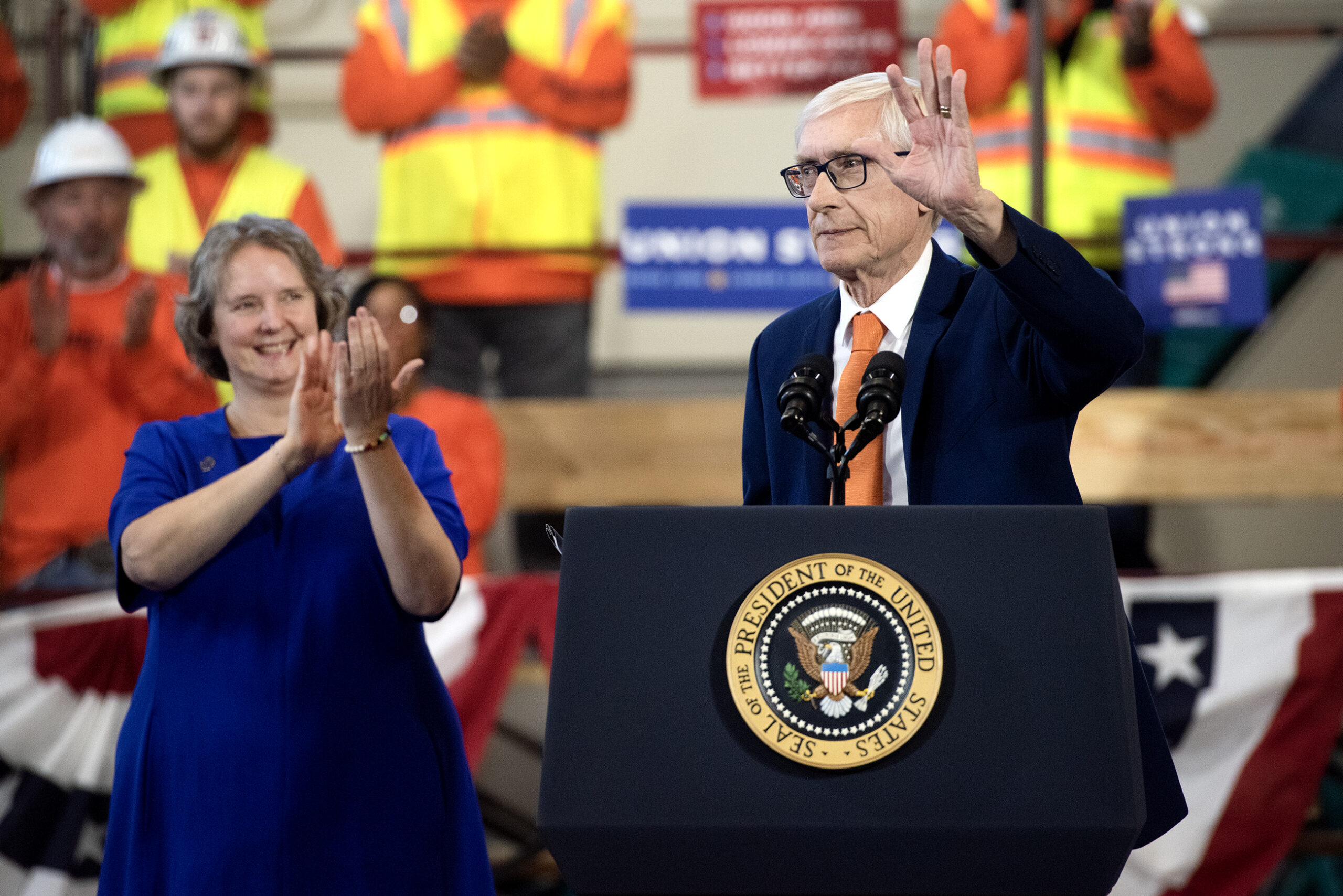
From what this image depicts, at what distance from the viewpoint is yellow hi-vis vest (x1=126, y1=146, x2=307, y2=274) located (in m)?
4.72

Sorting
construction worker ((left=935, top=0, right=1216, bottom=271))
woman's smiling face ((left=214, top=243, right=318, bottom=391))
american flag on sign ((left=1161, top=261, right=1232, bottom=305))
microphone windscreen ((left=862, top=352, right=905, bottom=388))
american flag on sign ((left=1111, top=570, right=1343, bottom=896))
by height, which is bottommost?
american flag on sign ((left=1111, top=570, right=1343, bottom=896))

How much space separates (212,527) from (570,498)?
104 inches

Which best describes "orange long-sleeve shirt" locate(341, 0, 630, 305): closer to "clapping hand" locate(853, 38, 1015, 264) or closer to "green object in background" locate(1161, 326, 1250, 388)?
"green object in background" locate(1161, 326, 1250, 388)

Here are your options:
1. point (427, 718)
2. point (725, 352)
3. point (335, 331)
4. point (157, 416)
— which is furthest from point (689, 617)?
point (725, 352)

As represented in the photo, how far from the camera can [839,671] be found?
4.48 feet

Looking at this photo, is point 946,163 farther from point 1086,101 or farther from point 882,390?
point 1086,101

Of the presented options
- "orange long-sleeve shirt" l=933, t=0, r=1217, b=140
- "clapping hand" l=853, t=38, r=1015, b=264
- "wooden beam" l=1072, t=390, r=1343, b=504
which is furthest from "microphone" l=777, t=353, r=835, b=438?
"orange long-sleeve shirt" l=933, t=0, r=1217, b=140

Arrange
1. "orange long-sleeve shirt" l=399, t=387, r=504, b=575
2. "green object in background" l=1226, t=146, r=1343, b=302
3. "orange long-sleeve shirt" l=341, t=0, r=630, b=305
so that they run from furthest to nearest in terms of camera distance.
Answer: "green object in background" l=1226, t=146, r=1343, b=302 → "orange long-sleeve shirt" l=341, t=0, r=630, b=305 → "orange long-sleeve shirt" l=399, t=387, r=504, b=575

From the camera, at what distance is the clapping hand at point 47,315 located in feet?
13.6

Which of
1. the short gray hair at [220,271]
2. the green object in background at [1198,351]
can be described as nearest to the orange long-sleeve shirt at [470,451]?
the short gray hair at [220,271]

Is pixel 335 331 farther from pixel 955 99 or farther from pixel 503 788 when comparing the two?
pixel 503 788

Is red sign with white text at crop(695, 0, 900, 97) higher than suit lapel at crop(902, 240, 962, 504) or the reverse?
higher

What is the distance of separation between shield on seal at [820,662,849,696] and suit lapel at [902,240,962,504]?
1.39 ft

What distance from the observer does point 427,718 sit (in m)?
2.08
